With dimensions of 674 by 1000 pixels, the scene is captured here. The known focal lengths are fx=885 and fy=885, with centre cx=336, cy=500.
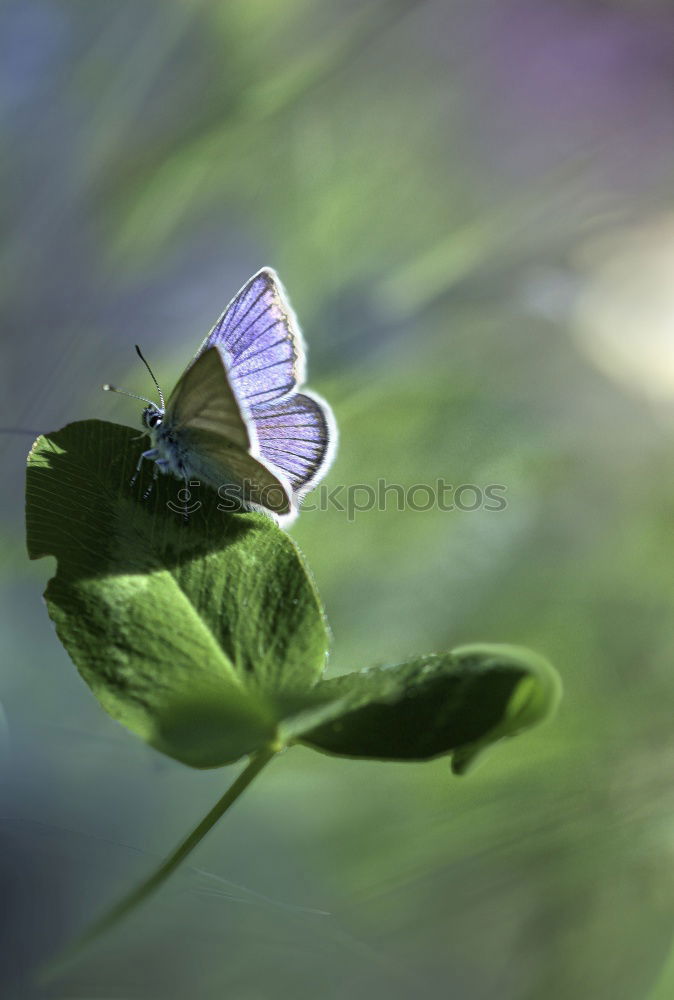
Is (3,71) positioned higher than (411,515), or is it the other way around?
(3,71)

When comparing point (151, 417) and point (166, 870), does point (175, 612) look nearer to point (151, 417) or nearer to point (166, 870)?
point (166, 870)

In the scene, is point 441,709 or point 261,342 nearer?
point 441,709

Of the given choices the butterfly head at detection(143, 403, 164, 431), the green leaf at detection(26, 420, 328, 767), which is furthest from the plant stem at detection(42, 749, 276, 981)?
the butterfly head at detection(143, 403, 164, 431)

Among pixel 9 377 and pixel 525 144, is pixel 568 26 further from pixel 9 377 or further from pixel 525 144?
pixel 9 377

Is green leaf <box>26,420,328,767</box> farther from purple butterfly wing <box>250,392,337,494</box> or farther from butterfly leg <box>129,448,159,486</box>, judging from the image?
purple butterfly wing <box>250,392,337,494</box>

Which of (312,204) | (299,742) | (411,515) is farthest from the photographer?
(312,204)

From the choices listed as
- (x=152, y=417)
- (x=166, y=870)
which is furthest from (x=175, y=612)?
(x=152, y=417)

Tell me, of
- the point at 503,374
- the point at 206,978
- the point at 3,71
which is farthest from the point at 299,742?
the point at 3,71
